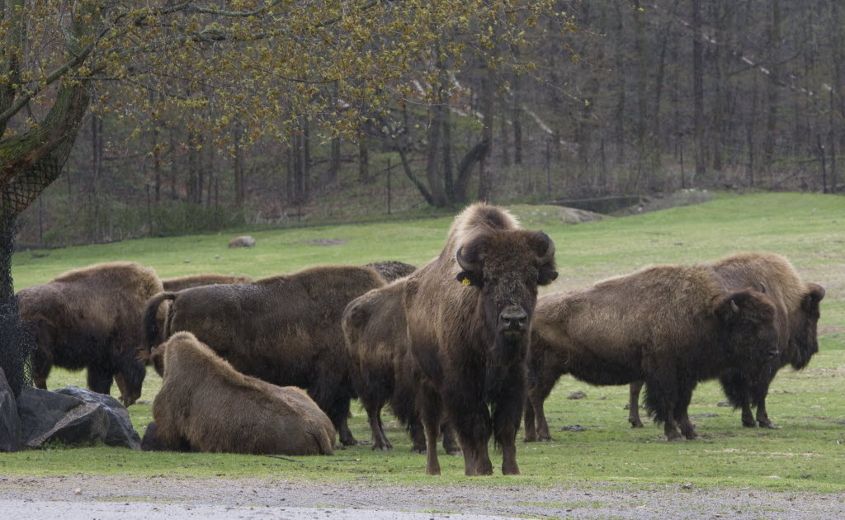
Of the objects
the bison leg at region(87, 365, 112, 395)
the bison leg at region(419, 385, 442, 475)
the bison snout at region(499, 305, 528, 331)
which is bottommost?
the bison leg at region(87, 365, 112, 395)

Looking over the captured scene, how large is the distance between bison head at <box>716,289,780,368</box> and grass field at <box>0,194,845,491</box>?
863mm

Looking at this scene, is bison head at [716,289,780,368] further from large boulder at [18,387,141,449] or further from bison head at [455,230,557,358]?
large boulder at [18,387,141,449]

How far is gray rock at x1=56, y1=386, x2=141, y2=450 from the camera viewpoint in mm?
13656

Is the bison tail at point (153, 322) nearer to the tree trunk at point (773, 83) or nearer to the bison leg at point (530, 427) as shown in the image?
the bison leg at point (530, 427)

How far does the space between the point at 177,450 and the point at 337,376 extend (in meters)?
2.56

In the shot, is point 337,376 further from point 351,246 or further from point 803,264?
point 351,246

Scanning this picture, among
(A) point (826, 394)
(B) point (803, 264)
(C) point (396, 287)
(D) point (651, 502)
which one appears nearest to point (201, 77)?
(C) point (396, 287)

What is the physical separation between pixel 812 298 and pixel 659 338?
3348mm

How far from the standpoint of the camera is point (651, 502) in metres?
8.79

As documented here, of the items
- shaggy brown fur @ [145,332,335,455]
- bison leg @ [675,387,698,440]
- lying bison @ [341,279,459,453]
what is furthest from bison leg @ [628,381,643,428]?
shaggy brown fur @ [145,332,335,455]

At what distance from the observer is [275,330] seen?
50.5ft

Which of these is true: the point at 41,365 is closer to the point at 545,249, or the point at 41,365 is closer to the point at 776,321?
the point at 776,321

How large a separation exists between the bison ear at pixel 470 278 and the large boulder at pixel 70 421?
4877 mm

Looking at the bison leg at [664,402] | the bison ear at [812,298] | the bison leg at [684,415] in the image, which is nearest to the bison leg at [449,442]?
the bison leg at [664,402]
